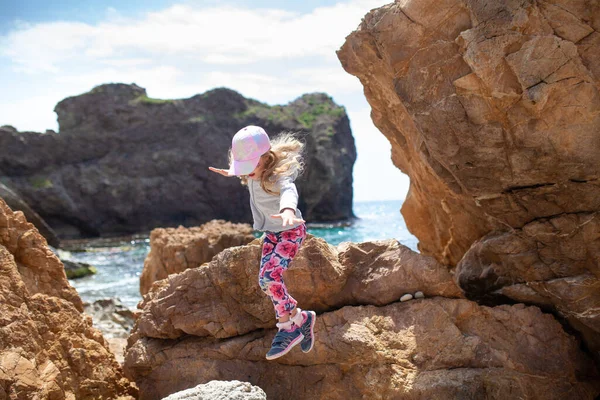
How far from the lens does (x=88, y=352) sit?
214 inches

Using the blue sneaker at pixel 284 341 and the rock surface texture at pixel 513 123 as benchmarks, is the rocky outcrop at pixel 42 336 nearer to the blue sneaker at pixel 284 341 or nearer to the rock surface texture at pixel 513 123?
the blue sneaker at pixel 284 341

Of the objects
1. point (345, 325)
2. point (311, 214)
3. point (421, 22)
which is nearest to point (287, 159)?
point (345, 325)

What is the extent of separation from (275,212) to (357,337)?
4.62 ft

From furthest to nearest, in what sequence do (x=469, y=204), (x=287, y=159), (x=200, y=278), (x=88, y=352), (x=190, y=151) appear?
(x=190, y=151)
(x=469, y=204)
(x=200, y=278)
(x=88, y=352)
(x=287, y=159)

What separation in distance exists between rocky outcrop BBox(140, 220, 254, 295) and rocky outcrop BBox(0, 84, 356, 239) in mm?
45137

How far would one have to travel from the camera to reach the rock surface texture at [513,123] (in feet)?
16.7

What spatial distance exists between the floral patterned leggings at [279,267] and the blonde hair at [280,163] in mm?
403

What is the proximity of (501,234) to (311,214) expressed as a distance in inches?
2223

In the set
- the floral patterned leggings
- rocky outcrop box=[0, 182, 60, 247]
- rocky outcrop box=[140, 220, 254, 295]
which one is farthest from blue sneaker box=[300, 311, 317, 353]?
rocky outcrop box=[0, 182, 60, 247]

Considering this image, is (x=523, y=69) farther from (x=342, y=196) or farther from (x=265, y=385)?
(x=342, y=196)

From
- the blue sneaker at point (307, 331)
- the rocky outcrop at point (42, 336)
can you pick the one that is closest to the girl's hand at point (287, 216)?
the blue sneaker at point (307, 331)

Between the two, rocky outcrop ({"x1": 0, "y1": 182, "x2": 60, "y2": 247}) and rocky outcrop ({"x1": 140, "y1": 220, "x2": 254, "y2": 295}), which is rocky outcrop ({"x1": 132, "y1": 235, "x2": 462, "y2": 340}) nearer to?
rocky outcrop ({"x1": 140, "y1": 220, "x2": 254, "y2": 295})

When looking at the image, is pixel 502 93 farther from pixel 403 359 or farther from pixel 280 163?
pixel 403 359

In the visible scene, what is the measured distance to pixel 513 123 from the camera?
5387 mm
